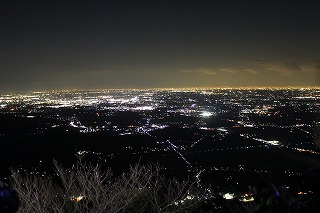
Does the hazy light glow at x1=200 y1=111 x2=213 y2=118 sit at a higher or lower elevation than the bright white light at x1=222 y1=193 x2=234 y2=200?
higher

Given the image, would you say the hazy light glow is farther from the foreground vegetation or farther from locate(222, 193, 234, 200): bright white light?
the foreground vegetation

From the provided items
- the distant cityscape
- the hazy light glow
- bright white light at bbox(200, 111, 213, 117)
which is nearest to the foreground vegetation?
the distant cityscape

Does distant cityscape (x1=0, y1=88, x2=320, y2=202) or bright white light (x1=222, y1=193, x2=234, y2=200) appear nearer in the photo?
bright white light (x1=222, y1=193, x2=234, y2=200)

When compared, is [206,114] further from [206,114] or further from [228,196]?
[228,196]

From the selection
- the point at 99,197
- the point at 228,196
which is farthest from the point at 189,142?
the point at 99,197

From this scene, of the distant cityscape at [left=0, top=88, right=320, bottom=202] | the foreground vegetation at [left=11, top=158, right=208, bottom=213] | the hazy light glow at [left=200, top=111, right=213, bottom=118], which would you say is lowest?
the distant cityscape at [left=0, top=88, right=320, bottom=202]

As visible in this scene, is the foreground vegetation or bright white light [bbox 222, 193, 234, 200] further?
bright white light [bbox 222, 193, 234, 200]

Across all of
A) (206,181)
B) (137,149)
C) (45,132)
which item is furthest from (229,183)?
(45,132)

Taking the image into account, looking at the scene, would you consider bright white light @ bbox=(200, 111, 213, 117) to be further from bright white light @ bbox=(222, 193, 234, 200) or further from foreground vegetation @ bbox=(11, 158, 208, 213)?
foreground vegetation @ bbox=(11, 158, 208, 213)

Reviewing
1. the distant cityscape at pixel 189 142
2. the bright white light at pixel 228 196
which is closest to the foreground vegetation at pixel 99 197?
the distant cityscape at pixel 189 142

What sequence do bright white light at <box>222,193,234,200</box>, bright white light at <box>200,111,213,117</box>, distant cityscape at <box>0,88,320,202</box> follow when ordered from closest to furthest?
bright white light at <box>222,193,234,200</box> → distant cityscape at <box>0,88,320,202</box> → bright white light at <box>200,111,213,117</box>

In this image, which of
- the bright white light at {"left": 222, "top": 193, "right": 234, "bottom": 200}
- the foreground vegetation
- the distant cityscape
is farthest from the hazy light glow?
the foreground vegetation

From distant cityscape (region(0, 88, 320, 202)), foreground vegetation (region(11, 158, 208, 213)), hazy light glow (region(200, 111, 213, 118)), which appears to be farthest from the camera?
hazy light glow (region(200, 111, 213, 118))

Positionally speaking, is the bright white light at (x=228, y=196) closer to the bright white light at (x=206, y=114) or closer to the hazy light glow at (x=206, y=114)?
the hazy light glow at (x=206, y=114)
